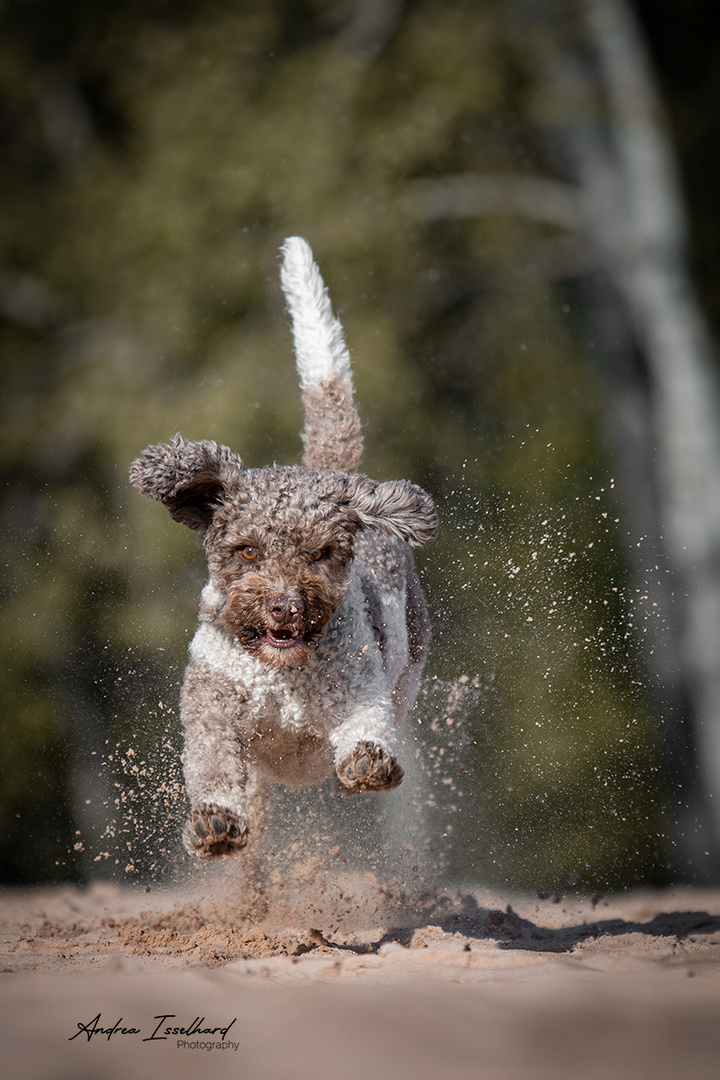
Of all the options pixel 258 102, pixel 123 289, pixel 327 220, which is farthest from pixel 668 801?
pixel 258 102

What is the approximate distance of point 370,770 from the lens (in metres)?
3.27

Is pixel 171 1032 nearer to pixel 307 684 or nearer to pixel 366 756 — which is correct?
pixel 366 756

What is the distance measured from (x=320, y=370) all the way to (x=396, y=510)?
1.31 meters

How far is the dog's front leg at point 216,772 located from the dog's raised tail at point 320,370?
1.40 metres

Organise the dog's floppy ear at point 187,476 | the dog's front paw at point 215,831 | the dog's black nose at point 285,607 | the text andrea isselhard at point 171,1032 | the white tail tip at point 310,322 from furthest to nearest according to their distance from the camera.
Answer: the white tail tip at point 310,322 < the dog's floppy ear at point 187,476 < the dog's black nose at point 285,607 < the dog's front paw at point 215,831 < the text andrea isselhard at point 171,1032

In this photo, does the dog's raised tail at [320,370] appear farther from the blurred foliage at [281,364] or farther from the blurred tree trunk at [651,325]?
the blurred tree trunk at [651,325]

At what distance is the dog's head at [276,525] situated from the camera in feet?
11.3

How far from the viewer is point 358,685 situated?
3668mm

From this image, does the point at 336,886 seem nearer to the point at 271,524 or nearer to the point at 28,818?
the point at 271,524

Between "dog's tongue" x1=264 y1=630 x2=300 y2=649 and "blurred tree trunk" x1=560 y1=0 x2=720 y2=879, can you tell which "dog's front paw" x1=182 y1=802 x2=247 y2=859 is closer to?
"dog's tongue" x1=264 y1=630 x2=300 y2=649

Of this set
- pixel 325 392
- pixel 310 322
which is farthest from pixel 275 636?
pixel 310 322

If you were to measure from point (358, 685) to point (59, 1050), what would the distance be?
1.59 metres

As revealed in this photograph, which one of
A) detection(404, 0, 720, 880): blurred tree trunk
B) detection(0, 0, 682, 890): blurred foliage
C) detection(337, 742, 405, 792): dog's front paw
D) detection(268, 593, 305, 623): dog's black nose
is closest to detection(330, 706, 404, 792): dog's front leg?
detection(337, 742, 405, 792): dog's front paw

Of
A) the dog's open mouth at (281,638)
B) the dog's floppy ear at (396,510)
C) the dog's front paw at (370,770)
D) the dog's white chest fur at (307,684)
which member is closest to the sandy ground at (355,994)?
the dog's front paw at (370,770)
